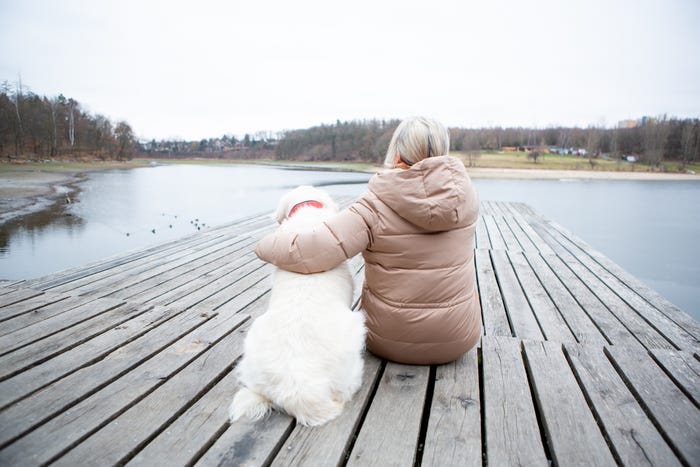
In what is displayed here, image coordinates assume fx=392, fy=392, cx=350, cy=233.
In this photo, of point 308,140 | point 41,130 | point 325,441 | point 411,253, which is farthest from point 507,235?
point 308,140

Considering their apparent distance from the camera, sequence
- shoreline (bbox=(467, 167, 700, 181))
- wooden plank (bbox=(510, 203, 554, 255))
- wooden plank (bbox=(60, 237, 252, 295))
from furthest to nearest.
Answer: shoreline (bbox=(467, 167, 700, 181)) → wooden plank (bbox=(510, 203, 554, 255)) → wooden plank (bbox=(60, 237, 252, 295))

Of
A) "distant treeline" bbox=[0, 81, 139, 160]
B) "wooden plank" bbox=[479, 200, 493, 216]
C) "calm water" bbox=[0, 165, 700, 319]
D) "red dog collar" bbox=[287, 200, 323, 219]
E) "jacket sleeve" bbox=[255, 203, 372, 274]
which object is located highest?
"distant treeline" bbox=[0, 81, 139, 160]

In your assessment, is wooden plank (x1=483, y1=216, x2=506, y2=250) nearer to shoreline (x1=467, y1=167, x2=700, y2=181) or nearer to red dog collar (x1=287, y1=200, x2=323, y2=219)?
red dog collar (x1=287, y1=200, x2=323, y2=219)

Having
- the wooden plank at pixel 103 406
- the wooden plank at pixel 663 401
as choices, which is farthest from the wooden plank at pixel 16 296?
the wooden plank at pixel 663 401

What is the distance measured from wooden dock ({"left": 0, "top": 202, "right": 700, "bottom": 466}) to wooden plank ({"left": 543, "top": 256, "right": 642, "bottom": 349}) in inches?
0.7

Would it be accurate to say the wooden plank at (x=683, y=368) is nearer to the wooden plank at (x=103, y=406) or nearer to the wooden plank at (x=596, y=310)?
the wooden plank at (x=596, y=310)

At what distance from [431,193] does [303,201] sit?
2.42 ft

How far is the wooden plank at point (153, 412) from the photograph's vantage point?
→ 1496 millimetres

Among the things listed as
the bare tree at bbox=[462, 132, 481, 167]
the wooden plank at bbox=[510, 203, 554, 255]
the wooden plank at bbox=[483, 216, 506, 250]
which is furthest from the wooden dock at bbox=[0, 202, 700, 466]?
the bare tree at bbox=[462, 132, 481, 167]

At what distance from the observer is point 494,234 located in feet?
21.8

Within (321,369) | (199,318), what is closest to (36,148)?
(199,318)

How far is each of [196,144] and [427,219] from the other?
112460 mm

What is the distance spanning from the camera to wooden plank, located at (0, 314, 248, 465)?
4.93 feet

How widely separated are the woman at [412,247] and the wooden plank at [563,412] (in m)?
0.42
